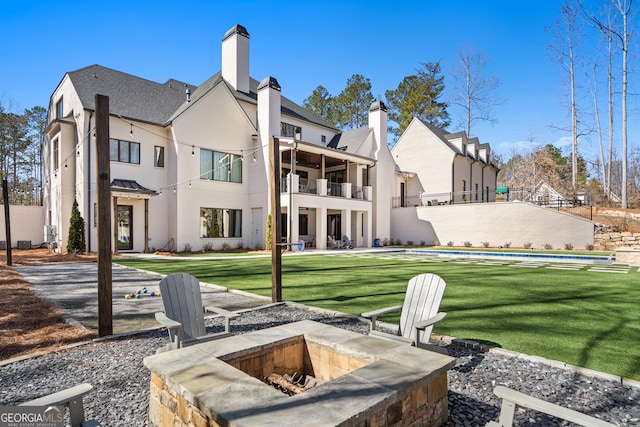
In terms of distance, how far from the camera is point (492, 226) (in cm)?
2141

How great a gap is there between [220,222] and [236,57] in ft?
35.6

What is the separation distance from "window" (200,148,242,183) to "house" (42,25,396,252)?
0.19 ft

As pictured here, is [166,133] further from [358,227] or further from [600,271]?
[600,271]

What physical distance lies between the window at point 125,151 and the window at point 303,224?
10496 mm

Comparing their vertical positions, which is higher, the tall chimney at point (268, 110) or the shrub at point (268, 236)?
the tall chimney at point (268, 110)

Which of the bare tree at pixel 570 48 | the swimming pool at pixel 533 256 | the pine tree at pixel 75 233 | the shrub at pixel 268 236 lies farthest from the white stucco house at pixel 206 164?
the bare tree at pixel 570 48

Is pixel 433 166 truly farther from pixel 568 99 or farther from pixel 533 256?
pixel 568 99

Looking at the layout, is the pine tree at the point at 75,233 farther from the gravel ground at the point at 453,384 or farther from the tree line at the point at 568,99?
the tree line at the point at 568,99

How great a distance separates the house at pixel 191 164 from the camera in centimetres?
1691

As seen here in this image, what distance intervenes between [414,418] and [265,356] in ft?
4.18

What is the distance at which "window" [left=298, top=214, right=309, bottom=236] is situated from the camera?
76.4 ft

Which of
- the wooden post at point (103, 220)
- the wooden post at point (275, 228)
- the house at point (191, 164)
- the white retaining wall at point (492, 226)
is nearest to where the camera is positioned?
the wooden post at point (103, 220)

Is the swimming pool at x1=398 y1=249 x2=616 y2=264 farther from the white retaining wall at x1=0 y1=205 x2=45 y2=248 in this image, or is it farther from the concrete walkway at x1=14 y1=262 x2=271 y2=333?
the white retaining wall at x1=0 y1=205 x2=45 y2=248

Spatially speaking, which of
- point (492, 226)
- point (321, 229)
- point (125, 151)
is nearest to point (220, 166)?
point (125, 151)
